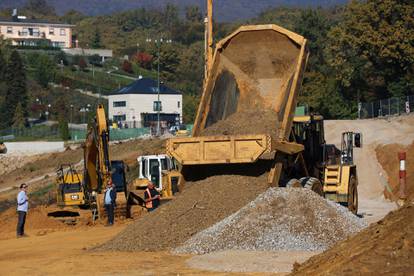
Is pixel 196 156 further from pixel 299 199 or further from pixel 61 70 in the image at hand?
pixel 61 70

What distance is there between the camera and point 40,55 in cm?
14262

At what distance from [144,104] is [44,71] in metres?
25.0

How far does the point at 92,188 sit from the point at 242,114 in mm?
8261

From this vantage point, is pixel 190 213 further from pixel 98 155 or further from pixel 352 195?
pixel 98 155

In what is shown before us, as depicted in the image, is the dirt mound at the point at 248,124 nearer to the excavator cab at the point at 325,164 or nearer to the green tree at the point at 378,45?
the excavator cab at the point at 325,164

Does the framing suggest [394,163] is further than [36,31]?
No

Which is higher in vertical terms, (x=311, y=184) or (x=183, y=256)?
(x=311, y=184)

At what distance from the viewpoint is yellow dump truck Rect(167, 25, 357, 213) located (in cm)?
2142

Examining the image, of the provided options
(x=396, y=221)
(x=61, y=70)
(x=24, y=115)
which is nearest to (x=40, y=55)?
(x=61, y=70)

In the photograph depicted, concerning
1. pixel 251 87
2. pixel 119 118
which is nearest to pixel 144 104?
pixel 119 118

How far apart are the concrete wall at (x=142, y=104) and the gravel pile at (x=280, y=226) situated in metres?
87.3

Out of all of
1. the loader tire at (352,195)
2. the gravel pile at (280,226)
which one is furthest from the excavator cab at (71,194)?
A: the gravel pile at (280,226)

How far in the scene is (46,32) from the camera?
188125 millimetres

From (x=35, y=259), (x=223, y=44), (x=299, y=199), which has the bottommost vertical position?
(x=35, y=259)
